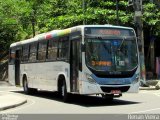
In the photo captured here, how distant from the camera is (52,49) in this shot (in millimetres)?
22781

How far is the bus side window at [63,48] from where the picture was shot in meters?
20.8

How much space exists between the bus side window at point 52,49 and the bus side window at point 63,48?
0.61 m

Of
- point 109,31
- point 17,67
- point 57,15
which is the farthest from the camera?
point 57,15

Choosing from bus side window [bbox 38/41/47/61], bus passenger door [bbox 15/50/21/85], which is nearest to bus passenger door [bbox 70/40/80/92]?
bus side window [bbox 38/41/47/61]

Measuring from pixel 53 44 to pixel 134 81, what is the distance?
4.83 m

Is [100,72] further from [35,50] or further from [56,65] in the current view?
[35,50]

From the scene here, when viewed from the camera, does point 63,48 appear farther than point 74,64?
Yes

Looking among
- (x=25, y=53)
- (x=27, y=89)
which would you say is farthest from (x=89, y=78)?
(x=27, y=89)

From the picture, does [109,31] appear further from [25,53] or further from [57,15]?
[57,15]

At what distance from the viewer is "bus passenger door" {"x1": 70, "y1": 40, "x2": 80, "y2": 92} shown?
19.6m

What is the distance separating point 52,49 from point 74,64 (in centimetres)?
304

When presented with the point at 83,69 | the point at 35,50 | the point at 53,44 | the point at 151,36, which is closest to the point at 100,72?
the point at 83,69

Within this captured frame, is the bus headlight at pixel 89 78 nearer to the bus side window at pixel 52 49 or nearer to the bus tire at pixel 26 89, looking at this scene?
the bus side window at pixel 52 49

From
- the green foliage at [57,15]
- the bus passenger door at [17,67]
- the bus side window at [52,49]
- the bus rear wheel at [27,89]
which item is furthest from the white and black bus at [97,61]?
the green foliage at [57,15]
